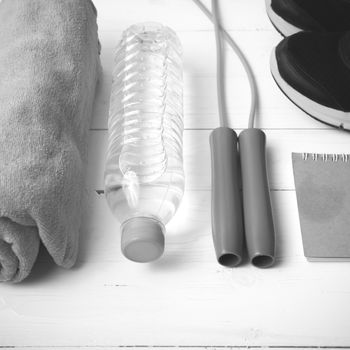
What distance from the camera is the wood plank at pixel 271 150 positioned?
66 cm

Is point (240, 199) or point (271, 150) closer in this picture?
point (240, 199)

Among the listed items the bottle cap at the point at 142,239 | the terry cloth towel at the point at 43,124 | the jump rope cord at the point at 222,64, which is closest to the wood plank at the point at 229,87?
the jump rope cord at the point at 222,64

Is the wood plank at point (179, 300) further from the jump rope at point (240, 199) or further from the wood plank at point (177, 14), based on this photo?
the wood plank at point (177, 14)

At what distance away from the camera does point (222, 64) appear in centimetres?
80

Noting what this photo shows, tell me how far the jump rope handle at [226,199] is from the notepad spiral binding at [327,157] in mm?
108

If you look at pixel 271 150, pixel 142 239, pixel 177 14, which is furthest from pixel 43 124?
pixel 177 14

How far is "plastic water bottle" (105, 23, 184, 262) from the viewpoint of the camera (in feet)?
1.78

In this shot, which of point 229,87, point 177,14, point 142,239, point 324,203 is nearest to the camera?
point 142,239

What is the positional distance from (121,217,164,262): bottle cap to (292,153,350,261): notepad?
0.60 ft

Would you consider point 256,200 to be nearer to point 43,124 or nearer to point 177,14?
point 43,124

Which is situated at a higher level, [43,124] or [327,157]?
[43,124]

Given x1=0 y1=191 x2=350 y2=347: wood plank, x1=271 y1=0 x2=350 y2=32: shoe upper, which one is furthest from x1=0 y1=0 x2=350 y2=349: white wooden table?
x1=271 y1=0 x2=350 y2=32: shoe upper

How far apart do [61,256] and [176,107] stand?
0.98 feet

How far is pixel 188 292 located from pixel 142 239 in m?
0.09
